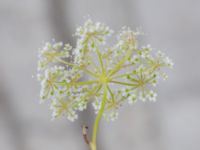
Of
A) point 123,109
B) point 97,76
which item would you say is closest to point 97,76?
point 97,76

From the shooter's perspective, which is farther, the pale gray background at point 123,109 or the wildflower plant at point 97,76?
the pale gray background at point 123,109

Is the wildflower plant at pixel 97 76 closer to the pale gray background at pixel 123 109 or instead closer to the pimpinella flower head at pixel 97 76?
the pimpinella flower head at pixel 97 76

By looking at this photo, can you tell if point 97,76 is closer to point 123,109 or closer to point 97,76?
point 97,76

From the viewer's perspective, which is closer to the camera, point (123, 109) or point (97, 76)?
point (97, 76)

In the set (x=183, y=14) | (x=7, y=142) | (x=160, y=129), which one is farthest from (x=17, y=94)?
(x=183, y=14)

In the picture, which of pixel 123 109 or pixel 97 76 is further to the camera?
pixel 123 109

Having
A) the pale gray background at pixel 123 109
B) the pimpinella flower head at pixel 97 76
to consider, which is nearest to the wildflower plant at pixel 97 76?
the pimpinella flower head at pixel 97 76

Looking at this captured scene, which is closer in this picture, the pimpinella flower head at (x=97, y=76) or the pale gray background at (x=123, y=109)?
the pimpinella flower head at (x=97, y=76)

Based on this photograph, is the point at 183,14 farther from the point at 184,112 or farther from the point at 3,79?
the point at 3,79
